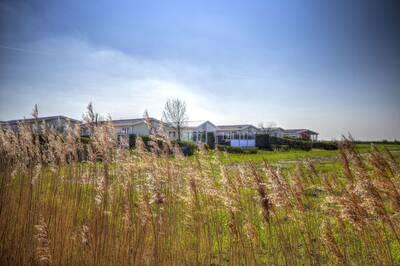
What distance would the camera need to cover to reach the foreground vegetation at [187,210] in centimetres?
187

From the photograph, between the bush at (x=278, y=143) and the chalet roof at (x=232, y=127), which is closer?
the bush at (x=278, y=143)

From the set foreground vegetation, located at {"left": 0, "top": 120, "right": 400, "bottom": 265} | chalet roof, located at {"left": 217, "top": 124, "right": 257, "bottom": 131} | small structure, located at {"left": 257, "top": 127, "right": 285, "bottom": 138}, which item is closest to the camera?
foreground vegetation, located at {"left": 0, "top": 120, "right": 400, "bottom": 265}

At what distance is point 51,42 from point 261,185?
6.76 m

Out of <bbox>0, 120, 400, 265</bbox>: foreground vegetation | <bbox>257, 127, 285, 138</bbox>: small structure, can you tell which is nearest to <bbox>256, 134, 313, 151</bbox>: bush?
<bbox>257, 127, 285, 138</bbox>: small structure

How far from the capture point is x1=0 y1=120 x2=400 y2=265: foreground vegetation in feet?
6.12

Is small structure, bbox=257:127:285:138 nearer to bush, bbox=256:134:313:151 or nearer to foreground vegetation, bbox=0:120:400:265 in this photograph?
bush, bbox=256:134:313:151

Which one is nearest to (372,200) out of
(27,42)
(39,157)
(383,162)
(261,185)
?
(383,162)

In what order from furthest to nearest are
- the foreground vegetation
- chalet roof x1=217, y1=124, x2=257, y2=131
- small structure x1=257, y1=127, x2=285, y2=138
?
small structure x1=257, y1=127, x2=285, y2=138, chalet roof x1=217, y1=124, x2=257, y2=131, the foreground vegetation

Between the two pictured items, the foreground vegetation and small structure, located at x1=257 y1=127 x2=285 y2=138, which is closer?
the foreground vegetation

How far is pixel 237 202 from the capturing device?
220cm

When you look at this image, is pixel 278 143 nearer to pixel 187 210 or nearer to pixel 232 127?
pixel 232 127

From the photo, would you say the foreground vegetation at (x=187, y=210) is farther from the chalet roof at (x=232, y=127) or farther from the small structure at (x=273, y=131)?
the small structure at (x=273, y=131)

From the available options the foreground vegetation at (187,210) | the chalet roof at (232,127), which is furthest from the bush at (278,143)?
the foreground vegetation at (187,210)

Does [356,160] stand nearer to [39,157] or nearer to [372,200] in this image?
[372,200]
